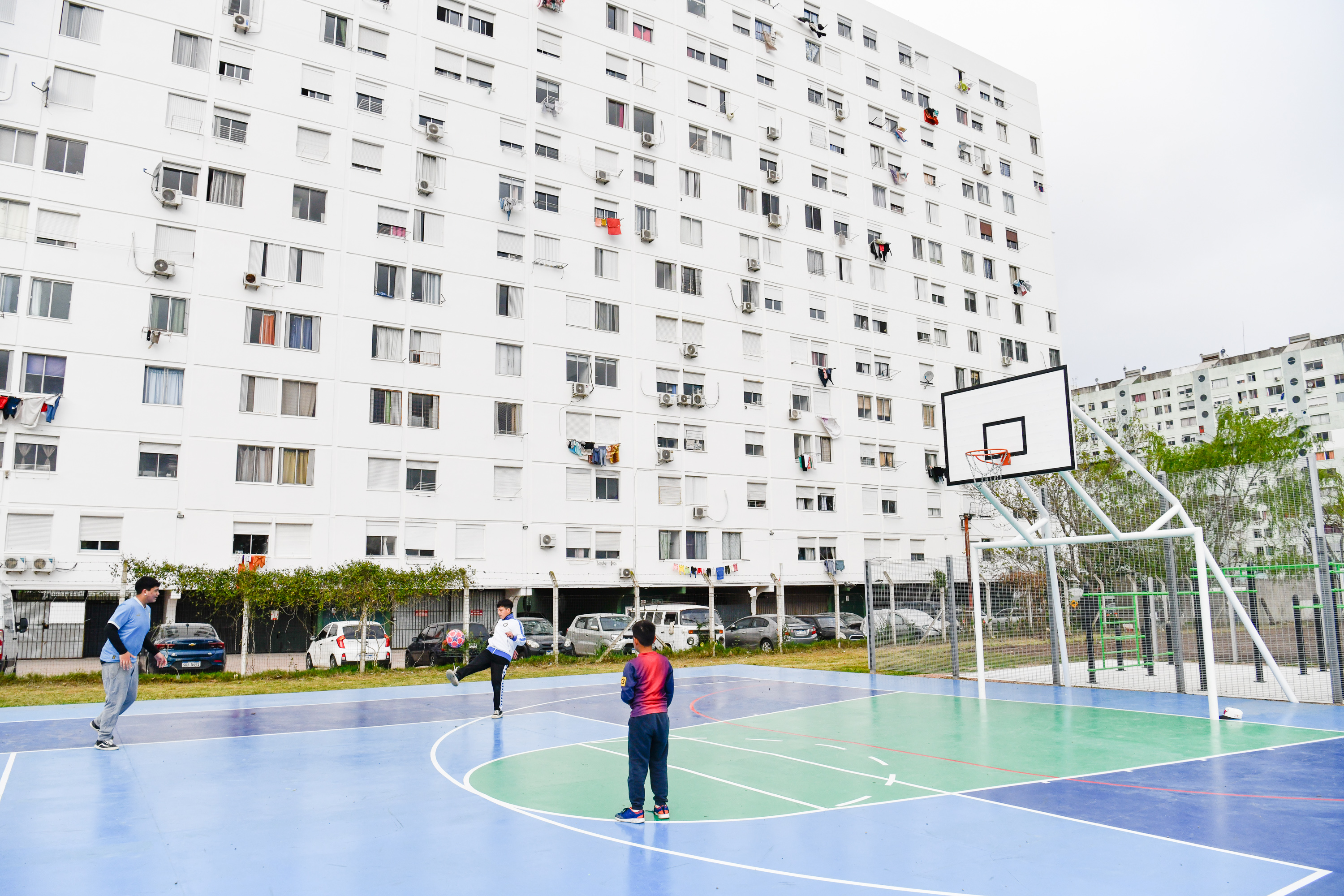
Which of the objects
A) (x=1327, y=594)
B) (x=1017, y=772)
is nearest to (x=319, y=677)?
(x=1017, y=772)

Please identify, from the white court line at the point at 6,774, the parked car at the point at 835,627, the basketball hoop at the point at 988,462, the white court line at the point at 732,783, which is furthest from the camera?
the parked car at the point at 835,627

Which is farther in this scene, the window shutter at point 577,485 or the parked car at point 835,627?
the parked car at point 835,627

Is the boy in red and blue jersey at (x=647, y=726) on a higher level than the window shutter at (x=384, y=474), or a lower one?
lower

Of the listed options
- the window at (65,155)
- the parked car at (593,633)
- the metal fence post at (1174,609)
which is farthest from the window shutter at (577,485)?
the metal fence post at (1174,609)

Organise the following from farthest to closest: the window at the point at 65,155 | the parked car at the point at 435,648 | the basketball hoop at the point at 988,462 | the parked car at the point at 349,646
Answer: the window at the point at 65,155 < the parked car at the point at 435,648 < the parked car at the point at 349,646 < the basketball hoop at the point at 988,462

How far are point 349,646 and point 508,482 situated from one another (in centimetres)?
1009

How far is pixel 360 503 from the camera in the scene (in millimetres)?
30641

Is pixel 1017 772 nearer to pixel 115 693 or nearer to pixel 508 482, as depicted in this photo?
pixel 115 693

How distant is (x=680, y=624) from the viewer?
30.4m

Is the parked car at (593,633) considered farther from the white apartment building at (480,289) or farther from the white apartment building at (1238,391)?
the white apartment building at (1238,391)

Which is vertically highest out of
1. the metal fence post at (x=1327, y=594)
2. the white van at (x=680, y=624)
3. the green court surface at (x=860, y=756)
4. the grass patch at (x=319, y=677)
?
the metal fence post at (x=1327, y=594)

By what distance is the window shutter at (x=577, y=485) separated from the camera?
34.6 metres

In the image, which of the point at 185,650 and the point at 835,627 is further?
the point at 835,627

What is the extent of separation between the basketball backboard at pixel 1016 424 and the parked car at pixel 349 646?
16190mm
